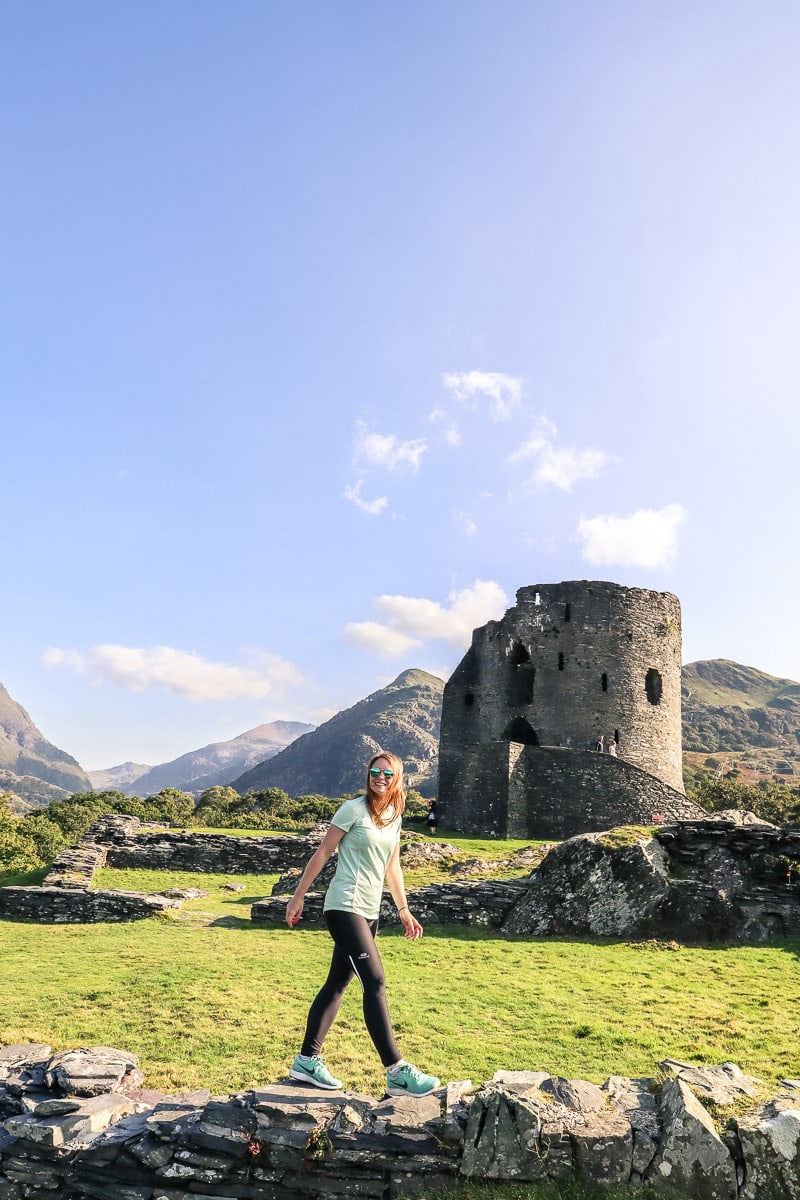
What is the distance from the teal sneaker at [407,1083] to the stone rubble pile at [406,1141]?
64mm

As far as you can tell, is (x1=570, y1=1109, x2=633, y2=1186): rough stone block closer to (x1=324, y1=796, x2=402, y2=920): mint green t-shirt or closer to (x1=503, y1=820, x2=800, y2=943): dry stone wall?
(x1=324, y1=796, x2=402, y2=920): mint green t-shirt

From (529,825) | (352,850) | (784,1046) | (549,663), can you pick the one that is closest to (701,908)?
(784,1046)

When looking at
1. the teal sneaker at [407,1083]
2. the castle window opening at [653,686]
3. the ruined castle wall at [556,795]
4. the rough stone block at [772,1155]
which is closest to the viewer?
the rough stone block at [772,1155]

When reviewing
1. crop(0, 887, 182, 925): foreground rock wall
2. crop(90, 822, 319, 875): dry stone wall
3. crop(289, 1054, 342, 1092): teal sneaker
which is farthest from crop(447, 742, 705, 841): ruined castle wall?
crop(289, 1054, 342, 1092): teal sneaker

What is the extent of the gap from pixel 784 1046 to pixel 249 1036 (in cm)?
582

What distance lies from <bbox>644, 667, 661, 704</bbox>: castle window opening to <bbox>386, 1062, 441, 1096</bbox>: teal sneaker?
112 feet

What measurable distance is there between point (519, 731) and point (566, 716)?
442 centimetres

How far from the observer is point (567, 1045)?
295 inches

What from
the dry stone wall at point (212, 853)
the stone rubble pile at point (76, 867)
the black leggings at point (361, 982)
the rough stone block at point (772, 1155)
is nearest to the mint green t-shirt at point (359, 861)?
the black leggings at point (361, 982)

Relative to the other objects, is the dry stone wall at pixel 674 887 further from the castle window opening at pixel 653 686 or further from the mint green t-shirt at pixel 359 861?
the castle window opening at pixel 653 686

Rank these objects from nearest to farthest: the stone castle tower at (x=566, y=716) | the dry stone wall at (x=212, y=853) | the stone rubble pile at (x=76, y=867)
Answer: the stone rubble pile at (x=76, y=867) → the dry stone wall at (x=212, y=853) → the stone castle tower at (x=566, y=716)

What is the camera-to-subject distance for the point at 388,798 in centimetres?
557

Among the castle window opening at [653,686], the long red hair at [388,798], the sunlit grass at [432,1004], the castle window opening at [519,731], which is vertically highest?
the castle window opening at [653,686]

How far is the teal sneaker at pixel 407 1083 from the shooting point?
16.8ft
